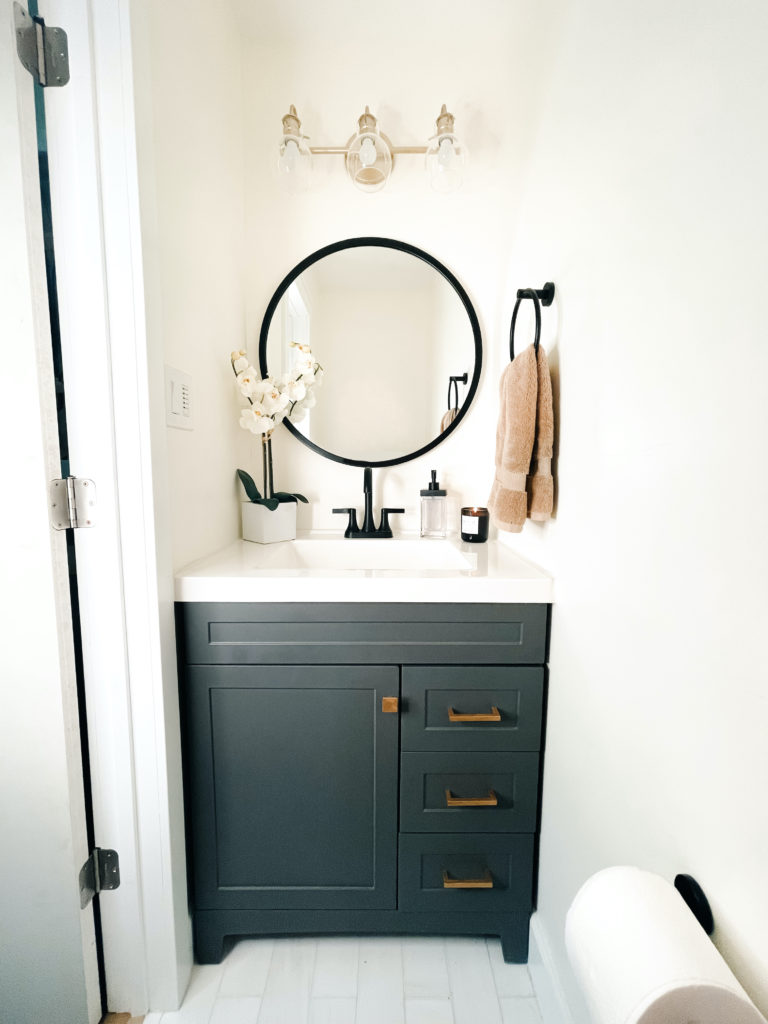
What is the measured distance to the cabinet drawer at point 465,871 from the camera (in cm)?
105

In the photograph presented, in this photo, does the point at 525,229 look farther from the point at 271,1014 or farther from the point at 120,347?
the point at 271,1014

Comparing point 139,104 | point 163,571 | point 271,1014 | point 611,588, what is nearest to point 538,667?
point 611,588

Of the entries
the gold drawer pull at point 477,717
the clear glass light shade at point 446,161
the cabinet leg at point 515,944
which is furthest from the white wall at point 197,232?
the cabinet leg at point 515,944

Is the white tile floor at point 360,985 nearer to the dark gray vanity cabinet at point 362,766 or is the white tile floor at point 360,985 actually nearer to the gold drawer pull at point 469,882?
the dark gray vanity cabinet at point 362,766

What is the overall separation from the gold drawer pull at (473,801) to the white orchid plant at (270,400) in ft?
2.86

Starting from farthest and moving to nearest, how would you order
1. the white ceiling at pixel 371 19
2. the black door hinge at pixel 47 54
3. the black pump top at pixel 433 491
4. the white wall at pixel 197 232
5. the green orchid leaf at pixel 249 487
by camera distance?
the black pump top at pixel 433 491
the green orchid leaf at pixel 249 487
the white ceiling at pixel 371 19
the white wall at pixel 197 232
the black door hinge at pixel 47 54

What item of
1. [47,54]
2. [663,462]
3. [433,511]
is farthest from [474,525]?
[47,54]

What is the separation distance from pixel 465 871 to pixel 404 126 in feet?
6.69

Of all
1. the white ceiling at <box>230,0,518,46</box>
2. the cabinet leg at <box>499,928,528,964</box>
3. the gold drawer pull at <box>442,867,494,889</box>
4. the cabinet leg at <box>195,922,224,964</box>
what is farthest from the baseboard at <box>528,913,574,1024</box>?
the white ceiling at <box>230,0,518,46</box>

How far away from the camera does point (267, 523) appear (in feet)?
4.47

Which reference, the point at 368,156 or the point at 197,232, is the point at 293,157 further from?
the point at 197,232

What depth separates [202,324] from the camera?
45.1 inches

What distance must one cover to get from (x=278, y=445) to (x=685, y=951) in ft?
4.62

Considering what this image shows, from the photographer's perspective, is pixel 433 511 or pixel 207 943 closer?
pixel 207 943
